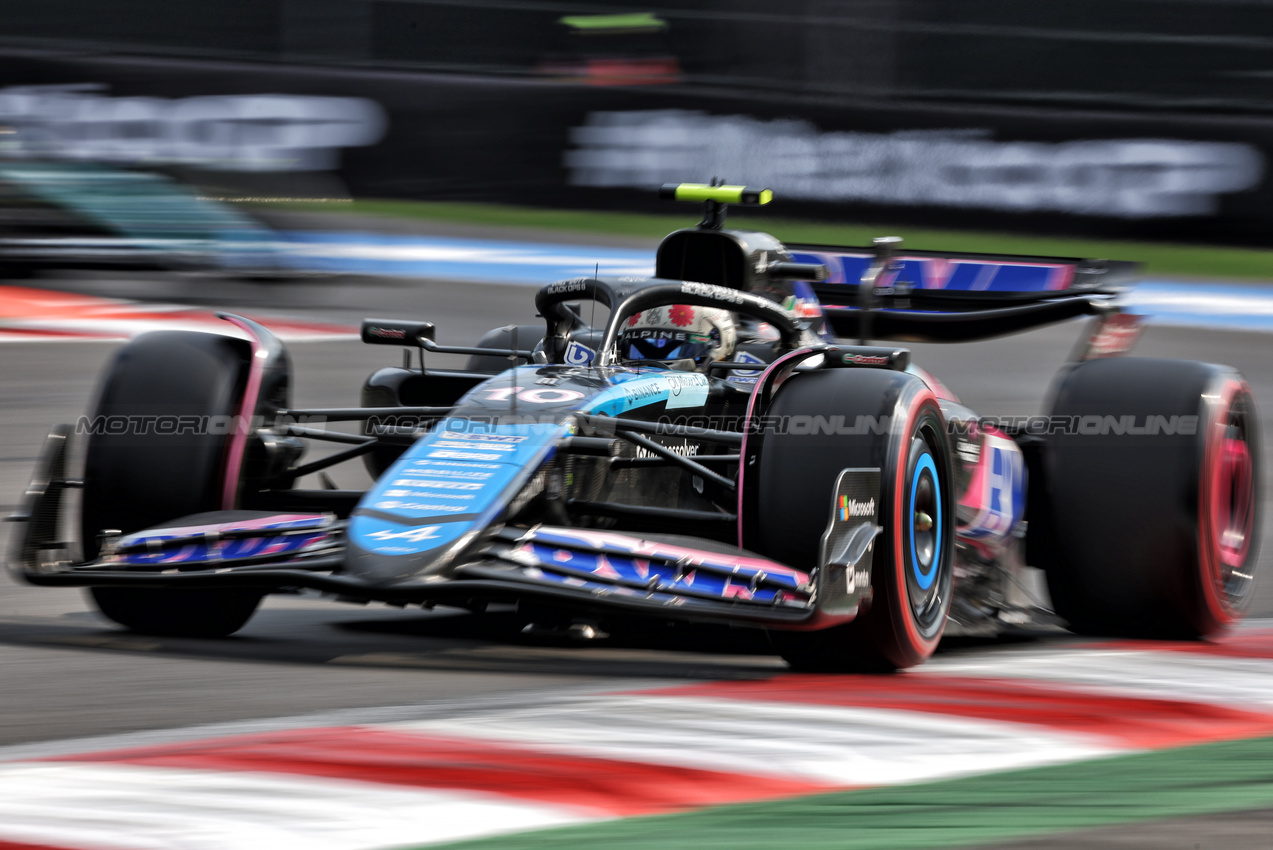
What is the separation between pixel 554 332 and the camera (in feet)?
22.4

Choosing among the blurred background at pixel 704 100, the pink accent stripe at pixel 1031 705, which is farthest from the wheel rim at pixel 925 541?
the blurred background at pixel 704 100

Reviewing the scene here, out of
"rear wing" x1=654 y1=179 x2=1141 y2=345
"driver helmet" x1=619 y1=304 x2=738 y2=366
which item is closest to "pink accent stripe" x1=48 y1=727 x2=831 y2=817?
"driver helmet" x1=619 y1=304 x2=738 y2=366

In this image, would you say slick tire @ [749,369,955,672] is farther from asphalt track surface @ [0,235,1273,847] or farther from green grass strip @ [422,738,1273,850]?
green grass strip @ [422,738,1273,850]

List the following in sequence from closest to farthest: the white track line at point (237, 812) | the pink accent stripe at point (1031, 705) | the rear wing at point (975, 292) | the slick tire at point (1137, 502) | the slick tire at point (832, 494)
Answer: the white track line at point (237, 812), the pink accent stripe at point (1031, 705), the slick tire at point (832, 494), the slick tire at point (1137, 502), the rear wing at point (975, 292)

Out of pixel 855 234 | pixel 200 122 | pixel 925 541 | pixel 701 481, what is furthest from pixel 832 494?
pixel 200 122

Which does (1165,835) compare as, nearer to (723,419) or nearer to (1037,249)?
(723,419)

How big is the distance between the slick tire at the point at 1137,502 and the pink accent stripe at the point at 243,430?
277 cm

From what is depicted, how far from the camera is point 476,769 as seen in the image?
12.3 ft

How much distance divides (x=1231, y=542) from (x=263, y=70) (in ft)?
49.7

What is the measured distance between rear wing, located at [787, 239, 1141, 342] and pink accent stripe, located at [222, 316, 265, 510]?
2.46m

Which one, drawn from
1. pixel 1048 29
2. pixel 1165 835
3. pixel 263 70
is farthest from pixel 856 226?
pixel 1165 835

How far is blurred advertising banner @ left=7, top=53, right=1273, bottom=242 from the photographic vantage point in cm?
1783

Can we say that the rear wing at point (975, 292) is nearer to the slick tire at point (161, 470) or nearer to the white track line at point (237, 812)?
the slick tire at point (161, 470)

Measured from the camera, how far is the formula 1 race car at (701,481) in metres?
4.98
